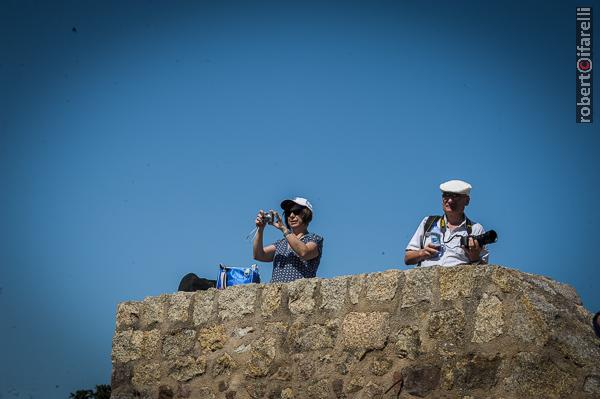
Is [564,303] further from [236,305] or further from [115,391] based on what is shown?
[115,391]

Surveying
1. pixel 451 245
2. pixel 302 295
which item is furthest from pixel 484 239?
pixel 302 295

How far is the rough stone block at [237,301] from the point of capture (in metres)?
6.51

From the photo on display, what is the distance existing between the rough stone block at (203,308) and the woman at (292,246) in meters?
0.52

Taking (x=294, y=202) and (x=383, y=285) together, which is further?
(x=294, y=202)

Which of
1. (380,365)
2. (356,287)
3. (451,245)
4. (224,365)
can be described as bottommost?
(224,365)

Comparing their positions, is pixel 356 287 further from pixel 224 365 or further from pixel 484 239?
pixel 224 365

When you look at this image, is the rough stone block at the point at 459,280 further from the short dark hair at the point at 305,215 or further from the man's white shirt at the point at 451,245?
the short dark hair at the point at 305,215

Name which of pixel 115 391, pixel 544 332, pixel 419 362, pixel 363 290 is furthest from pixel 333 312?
pixel 115 391

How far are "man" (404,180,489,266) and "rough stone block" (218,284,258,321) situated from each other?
1262 mm

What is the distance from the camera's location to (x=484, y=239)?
559 cm

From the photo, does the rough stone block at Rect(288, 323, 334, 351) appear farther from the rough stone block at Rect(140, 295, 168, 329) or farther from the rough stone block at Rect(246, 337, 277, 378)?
the rough stone block at Rect(140, 295, 168, 329)

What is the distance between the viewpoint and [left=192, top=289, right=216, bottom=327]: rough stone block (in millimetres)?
6762

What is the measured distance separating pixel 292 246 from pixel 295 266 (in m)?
0.27

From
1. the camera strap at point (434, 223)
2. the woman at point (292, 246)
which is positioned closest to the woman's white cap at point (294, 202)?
the woman at point (292, 246)
